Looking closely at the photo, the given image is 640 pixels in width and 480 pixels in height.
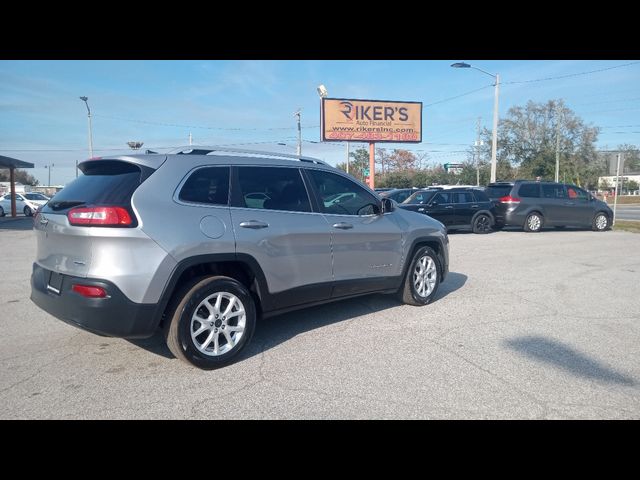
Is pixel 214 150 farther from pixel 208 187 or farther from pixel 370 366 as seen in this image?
pixel 370 366

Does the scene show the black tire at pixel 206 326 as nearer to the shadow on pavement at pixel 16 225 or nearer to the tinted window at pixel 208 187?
the tinted window at pixel 208 187

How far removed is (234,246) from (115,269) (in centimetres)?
94

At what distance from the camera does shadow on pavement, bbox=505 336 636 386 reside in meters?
3.66

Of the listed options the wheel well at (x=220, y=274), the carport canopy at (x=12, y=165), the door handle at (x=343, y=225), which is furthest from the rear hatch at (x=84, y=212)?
the carport canopy at (x=12, y=165)

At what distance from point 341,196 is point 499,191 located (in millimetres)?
12723

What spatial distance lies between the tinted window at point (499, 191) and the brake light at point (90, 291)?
590 inches

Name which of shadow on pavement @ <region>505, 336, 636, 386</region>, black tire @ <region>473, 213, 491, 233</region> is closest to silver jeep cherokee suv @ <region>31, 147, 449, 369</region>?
shadow on pavement @ <region>505, 336, 636, 386</region>

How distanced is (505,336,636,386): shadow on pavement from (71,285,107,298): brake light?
362cm

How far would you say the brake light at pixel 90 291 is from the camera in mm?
3285

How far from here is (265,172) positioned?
435 cm

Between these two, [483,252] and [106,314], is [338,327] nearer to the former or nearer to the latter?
[106,314]
